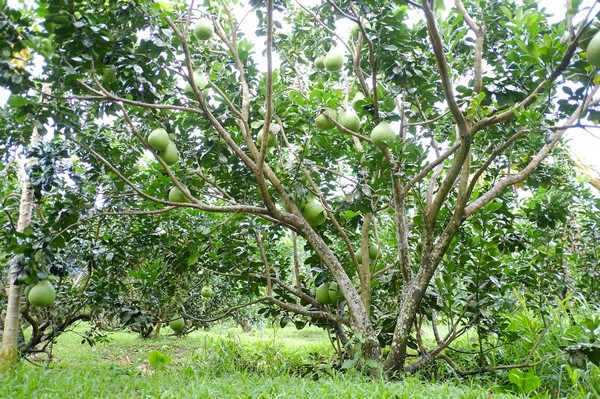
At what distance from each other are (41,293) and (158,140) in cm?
135

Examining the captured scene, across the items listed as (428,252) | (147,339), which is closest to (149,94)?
(428,252)

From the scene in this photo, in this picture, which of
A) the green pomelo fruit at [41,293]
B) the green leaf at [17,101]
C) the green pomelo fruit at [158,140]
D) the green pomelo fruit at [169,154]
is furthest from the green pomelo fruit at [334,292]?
the green leaf at [17,101]

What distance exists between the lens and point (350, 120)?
3.02 metres

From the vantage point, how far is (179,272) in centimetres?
411

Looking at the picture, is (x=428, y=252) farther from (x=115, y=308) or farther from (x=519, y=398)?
(x=115, y=308)

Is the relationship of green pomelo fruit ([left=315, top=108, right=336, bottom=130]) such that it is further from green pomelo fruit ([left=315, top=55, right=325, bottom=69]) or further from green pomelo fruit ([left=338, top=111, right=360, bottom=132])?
green pomelo fruit ([left=315, top=55, right=325, bottom=69])

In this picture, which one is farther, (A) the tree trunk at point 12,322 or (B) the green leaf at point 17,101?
(A) the tree trunk at point 12,322

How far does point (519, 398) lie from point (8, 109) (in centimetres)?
371

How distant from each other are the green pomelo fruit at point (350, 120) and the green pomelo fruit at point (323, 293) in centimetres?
133

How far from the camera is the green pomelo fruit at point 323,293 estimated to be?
3.68 metres

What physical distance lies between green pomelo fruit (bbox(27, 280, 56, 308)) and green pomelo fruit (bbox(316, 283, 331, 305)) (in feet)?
6.37

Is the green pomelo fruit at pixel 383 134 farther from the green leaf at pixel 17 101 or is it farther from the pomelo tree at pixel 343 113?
the green leaf at pixel 17 101

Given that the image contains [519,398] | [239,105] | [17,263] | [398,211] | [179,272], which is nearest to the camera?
[519,398]

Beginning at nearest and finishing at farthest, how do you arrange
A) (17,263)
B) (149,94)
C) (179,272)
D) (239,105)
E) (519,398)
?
1. (519,398)
2. (149,94)
3. (17,263)
4. (239,105)
5. (179,272)
